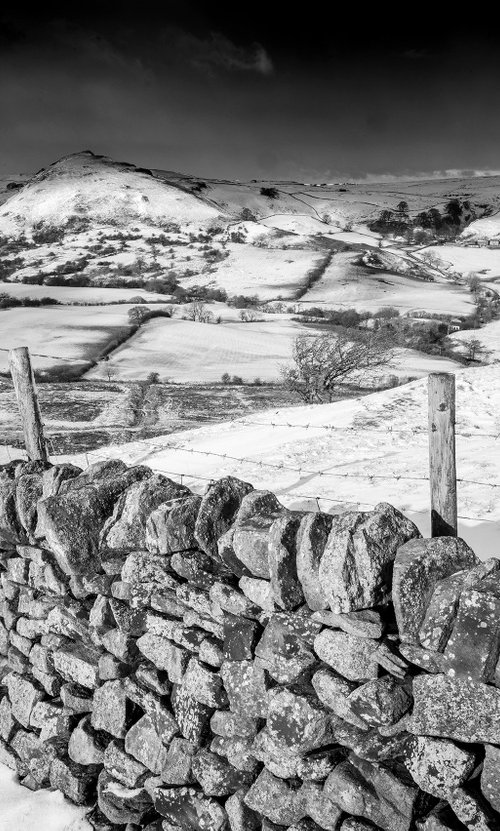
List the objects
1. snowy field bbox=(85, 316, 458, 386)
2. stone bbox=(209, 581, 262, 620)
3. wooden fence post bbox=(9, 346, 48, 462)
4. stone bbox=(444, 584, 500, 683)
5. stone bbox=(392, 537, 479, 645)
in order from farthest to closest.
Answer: snowy field bbox=(85, 316, 458, 386)
wooden fence post bbox=(9, 346, 48, 462)
stone bbox=(209, 581, 262, 620)
stone bbox=(392, 537, 479, 645)
stone bbox=(444, 584, 500, 683)

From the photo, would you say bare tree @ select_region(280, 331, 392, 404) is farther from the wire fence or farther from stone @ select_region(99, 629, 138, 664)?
stone @ select_region(99, 629, 138, 664)

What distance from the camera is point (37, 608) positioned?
529 centimetres

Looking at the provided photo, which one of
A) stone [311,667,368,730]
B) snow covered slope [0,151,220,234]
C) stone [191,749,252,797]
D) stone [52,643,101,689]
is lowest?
stone [191,749,252,797]

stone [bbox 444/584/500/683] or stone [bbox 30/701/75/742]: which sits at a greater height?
stone [bbox 444/584/500/683]

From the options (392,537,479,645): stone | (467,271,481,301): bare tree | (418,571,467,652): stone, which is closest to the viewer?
(418,571,467,652): stone

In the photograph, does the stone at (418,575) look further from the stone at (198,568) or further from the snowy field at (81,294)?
the snowy field at (81,294)

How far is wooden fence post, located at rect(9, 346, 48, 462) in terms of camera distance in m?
6.34

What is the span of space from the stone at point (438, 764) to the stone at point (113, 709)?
221cm

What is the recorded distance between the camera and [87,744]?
4750mm

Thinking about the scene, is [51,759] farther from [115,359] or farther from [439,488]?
[115,359]

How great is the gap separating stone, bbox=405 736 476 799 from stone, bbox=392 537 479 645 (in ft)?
1.62

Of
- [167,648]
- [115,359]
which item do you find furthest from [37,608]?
[115,359]

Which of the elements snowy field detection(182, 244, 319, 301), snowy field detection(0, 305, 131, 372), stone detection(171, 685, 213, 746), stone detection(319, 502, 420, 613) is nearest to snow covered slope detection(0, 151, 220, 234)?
snowy field detection(182, 244, 319, 301)

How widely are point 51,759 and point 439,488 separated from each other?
3.72 metres
